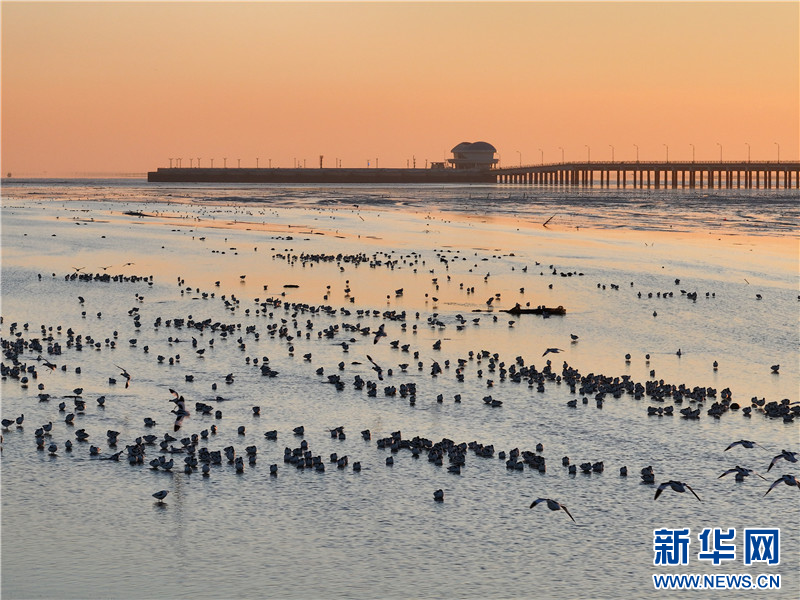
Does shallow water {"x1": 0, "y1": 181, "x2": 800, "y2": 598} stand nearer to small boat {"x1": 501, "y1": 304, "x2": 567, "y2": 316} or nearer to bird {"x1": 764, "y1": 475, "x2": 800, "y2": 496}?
bird {"x1": 764, "y1": 475, "x2": 800, "y2": 496}

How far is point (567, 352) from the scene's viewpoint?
1316 inches

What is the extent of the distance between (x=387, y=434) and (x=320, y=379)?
583 cm

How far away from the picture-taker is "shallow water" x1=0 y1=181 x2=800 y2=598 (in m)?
17.1

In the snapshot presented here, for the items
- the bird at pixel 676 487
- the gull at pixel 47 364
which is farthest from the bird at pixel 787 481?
the gull at pixel 47 364

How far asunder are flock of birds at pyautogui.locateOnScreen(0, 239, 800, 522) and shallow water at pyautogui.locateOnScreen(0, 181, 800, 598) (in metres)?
0.23

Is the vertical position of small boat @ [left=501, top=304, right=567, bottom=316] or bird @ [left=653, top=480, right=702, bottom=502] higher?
small boat @ [left=501, top=304, right=567, bottom=316]

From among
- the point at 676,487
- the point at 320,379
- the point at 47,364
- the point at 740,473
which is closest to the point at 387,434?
the point at 320,379

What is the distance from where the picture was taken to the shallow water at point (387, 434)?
56.0 feet

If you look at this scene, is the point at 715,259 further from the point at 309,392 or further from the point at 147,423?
the point at 147,423

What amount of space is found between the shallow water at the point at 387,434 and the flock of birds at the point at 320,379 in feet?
0.76

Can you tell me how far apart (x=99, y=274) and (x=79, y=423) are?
31.5 meters

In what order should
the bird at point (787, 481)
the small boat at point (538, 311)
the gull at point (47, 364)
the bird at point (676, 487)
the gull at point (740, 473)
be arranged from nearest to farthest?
the bird at point (676, 487)
the bird at point (787, 481)
the gull at point (740, 473)
the gull at point (47, 364)
the small boat at point (538, 311)

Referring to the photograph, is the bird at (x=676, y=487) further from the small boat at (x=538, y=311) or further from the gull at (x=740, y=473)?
the small boat at (x=538, y=311)

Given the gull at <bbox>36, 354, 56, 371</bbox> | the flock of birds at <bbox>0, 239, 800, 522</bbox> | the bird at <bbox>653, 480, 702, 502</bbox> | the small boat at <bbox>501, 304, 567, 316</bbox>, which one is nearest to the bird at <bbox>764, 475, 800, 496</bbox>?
the flock of birds at <bbox>0, 239, 800, 522</bbox>
